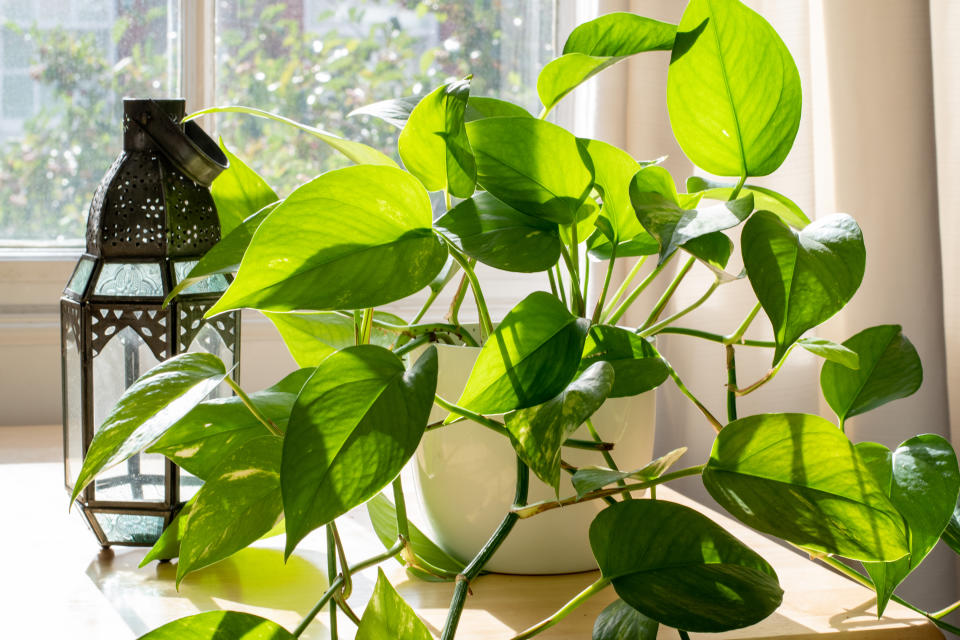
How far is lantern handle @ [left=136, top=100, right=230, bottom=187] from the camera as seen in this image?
64cm

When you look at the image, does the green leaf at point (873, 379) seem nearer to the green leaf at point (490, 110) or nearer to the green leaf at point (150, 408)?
the green leaf at point (490, 110)

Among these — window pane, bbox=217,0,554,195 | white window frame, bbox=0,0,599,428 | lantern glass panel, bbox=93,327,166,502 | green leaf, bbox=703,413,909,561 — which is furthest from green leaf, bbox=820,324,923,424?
window pane, bbox=217,0,554,195

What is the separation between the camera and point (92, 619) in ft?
1.87

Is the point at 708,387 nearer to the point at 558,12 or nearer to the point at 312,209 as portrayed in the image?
the point at 558,12

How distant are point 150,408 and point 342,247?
116 mm

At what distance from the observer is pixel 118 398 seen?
682 millimetres

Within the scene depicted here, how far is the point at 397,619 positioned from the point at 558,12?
1259 mm

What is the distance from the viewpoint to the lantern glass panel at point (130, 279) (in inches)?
25.7

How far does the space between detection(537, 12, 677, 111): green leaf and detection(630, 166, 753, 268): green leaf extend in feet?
0.23

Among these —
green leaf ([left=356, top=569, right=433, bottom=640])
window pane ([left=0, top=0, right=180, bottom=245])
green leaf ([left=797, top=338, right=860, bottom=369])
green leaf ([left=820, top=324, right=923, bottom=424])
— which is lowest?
green leaf ([left=356, top=569, right=433, bottom=640])

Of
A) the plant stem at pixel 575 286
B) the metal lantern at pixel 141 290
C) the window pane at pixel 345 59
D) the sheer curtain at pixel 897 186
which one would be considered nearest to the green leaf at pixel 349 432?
the plant stem at pixel 575 286

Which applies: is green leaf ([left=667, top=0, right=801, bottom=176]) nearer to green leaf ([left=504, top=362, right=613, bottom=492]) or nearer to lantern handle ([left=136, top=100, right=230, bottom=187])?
green leaf ([left=504, top=362, right=613, bottom=492])

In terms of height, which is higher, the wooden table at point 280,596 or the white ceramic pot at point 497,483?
the white ceramic pot at point 497,483

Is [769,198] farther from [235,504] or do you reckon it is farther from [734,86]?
[235,504]
